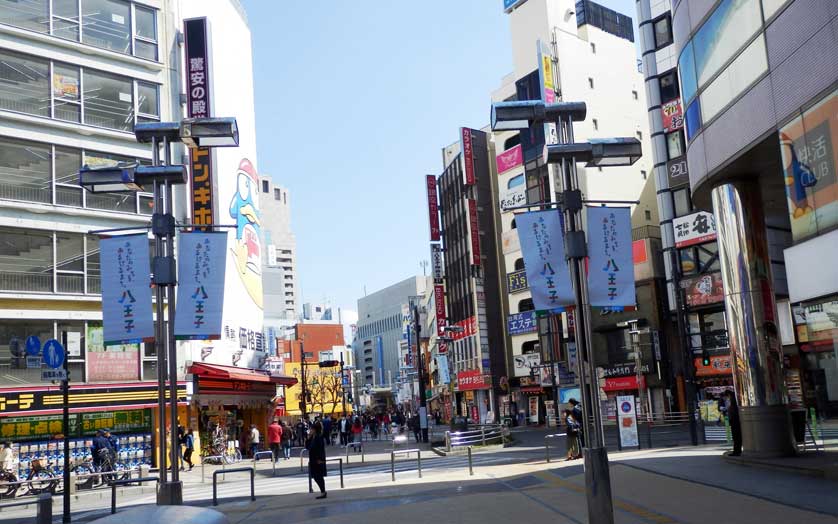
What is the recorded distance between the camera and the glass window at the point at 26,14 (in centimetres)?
3077

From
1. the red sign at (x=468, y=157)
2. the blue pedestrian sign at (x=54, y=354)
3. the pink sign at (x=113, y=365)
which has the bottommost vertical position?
the blue pedestrian sign at (x=54, y=354)

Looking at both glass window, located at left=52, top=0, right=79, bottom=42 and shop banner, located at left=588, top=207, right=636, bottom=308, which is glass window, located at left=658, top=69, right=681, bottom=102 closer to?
glass window, located at left=52, top=0, right=79, bottom=42

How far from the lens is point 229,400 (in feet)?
128

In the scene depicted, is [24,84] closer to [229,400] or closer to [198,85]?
[198,85]

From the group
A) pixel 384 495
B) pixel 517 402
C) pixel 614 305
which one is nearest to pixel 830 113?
pixel 614 305

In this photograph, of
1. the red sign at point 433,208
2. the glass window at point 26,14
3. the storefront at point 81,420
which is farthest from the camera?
the red sign at point 433,208

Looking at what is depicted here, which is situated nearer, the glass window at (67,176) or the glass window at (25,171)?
the glass window at (25,171)

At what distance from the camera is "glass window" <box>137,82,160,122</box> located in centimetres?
3400

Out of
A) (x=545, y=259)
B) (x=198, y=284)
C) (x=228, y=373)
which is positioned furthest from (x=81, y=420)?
(x=545, y=259)

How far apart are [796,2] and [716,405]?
27.9 meters

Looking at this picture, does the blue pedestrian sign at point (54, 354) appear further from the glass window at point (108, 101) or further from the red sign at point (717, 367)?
the red sign at point (717, 367)

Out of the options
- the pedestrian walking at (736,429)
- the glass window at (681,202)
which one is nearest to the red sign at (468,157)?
the glass window at (681,202)

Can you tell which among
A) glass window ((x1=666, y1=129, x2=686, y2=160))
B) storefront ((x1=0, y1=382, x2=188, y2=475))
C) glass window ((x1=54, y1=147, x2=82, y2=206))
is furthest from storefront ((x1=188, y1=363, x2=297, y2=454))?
glass window ((x1=666, y1=129, x2=686, y2=160))

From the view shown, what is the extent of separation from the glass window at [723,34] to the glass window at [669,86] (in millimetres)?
32798
